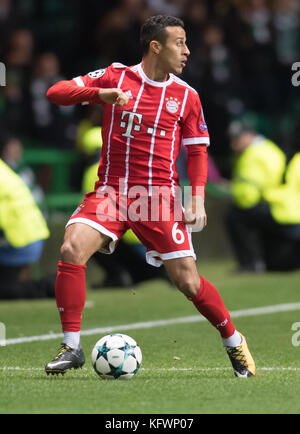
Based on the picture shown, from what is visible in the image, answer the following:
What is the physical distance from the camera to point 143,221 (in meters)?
6.76

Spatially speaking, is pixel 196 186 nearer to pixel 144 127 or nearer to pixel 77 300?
pixel 144 127

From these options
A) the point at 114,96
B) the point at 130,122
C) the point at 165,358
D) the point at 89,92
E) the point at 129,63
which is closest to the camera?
the point at 114,96

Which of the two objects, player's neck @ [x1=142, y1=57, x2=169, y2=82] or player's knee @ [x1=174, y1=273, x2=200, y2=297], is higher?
player's neck @ [x1=142, y1=57, x2=169, y2=82]

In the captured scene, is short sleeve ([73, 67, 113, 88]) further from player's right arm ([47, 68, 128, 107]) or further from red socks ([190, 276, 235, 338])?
red socks ([190, 276, 235, 338])

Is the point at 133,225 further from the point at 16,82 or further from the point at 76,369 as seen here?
the point at 16,82

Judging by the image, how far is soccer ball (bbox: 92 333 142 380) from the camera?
6543 mm

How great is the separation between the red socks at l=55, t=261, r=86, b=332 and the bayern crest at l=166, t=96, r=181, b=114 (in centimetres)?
113

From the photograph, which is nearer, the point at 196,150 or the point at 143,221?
the point at 143,221

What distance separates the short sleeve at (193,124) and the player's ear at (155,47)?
0.33 meters

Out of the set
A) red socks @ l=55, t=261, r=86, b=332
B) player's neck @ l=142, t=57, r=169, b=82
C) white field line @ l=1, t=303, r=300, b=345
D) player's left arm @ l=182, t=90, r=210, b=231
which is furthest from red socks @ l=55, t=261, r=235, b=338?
white field line @ l=1, t=303, r=300, b=345

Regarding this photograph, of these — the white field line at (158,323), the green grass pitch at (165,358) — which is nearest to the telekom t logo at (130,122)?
the green grass pitch at (165,358)

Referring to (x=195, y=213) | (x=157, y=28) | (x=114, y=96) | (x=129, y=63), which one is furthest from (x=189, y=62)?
(x=114, y=96)

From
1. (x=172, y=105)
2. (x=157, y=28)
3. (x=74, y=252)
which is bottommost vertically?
(x=74, y=252)

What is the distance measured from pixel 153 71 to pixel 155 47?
0.15m
